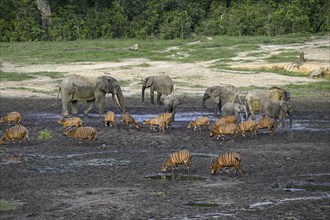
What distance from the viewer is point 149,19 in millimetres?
50312

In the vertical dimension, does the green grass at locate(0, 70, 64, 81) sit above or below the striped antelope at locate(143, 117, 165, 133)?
above

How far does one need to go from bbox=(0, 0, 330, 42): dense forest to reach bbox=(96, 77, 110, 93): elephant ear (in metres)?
22.8

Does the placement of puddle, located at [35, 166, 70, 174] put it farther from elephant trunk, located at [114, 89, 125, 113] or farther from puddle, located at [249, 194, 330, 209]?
elephant trunk, located at [114, 89, 125, 113]

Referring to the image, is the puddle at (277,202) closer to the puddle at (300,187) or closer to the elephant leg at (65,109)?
the puddle at (300,187)

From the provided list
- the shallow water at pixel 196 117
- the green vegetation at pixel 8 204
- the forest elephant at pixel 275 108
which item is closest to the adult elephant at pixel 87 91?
the shallow water at pixel 196 117

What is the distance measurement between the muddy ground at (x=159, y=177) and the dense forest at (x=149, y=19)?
2586cm

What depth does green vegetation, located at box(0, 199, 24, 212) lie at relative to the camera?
1312 cm

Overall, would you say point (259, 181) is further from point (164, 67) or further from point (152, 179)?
point (164, 67)

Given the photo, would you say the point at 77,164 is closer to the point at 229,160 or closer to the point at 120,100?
the point at 229,160

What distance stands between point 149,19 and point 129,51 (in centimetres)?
991

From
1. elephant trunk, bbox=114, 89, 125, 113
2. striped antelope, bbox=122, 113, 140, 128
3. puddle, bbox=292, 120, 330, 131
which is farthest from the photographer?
elephant trunk, bbox=114, 89, 125, 113

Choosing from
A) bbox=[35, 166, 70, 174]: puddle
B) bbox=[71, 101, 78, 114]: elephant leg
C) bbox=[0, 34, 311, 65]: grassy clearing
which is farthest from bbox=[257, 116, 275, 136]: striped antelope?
bbox=[0, 34, 311, 65]: grassy clearing

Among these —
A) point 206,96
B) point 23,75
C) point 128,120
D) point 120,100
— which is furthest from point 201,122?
point 23,75

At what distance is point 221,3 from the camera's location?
2147 inches
